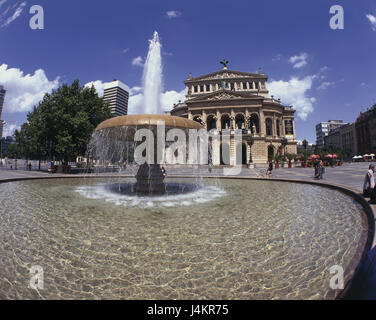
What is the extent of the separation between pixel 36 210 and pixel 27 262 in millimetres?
3363

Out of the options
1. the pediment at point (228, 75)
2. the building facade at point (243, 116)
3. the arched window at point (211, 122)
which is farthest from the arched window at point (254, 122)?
the pediment at point (228, 75)

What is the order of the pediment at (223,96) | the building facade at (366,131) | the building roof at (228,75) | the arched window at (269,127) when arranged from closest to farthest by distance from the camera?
the pediment at (223,96) < the arched window at (269,127) < the building roof at (228,75) < the building facade at (366,131)

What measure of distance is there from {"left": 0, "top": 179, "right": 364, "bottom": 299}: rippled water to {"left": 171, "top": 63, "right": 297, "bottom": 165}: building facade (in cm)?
3677

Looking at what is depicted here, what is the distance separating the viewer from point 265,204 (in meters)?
6.09

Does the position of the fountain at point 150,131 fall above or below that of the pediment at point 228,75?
below

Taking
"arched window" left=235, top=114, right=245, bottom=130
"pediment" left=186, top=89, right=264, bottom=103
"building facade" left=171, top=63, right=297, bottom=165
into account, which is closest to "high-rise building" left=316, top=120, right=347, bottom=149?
"building facade" left=171, top=63, right=297, bottom=165

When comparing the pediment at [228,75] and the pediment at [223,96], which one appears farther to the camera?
the pediment at [228,75]

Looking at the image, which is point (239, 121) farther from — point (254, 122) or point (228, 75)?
point (228, 75)

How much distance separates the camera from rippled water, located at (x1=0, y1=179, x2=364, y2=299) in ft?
6.78

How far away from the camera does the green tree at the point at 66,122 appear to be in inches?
802

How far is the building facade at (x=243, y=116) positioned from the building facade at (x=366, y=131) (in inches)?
1249
